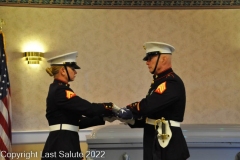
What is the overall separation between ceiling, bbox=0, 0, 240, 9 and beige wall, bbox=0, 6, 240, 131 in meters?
0.07

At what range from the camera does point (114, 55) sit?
5.29 meters

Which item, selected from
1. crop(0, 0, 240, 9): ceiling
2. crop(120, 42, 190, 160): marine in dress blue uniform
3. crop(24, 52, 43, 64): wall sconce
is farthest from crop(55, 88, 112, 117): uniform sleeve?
crop(0, 0, 240, 9): ceiling

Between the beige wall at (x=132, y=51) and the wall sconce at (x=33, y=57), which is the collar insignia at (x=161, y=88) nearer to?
the beige wall at (x=132, y=51)

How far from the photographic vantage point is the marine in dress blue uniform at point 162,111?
8.43 feet

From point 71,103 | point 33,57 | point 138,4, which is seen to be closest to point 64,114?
point 71,103

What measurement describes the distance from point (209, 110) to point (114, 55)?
1647mm

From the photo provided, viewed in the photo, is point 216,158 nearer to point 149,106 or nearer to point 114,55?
point 149,106

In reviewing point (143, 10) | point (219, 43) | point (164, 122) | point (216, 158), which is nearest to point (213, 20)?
point (219, 43)

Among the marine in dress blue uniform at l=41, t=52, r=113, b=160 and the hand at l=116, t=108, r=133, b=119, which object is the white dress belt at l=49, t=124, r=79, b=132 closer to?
the marine in dress blue uniform at l=41, t=52, r=113, b=160

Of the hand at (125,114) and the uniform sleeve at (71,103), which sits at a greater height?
the uniform sleeve at (71,103)

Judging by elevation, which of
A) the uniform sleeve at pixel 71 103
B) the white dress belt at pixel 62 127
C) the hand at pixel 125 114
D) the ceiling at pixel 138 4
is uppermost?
the ceiling at pixel 138 4

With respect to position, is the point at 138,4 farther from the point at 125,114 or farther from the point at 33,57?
the point at 125,114

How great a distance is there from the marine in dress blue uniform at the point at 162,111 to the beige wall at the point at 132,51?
251cm

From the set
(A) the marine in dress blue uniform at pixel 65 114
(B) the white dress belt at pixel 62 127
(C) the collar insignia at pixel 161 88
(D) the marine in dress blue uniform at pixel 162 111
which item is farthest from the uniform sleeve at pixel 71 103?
(C) the collar insignia at pixel 161 88
